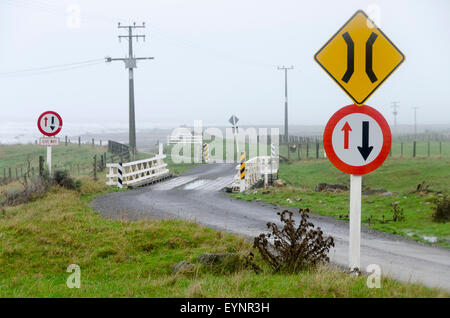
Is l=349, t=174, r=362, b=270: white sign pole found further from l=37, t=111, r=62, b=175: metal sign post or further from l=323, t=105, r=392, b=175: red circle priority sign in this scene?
l=37, t=111, r=62, b=175: metal sign post

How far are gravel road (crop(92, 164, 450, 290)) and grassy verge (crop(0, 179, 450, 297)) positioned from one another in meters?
1.09

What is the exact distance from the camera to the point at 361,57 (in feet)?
17.9

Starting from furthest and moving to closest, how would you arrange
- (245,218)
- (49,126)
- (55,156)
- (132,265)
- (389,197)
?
1. (55,156)
2. (389,197)
3. (49,126)
4. (245,218)
5. (132,265)

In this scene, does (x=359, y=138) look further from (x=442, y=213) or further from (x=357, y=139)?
(x=442, y=213)

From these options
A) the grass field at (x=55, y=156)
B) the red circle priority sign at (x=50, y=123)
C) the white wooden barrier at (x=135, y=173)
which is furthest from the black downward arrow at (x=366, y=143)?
the grass field at (x=55, y=156)

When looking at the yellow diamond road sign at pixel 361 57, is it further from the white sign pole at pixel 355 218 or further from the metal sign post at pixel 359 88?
the white sign pole at pixel 355 218

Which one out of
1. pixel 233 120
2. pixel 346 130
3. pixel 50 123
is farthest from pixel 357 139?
pixel 233 120

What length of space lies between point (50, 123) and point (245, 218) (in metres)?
7.24

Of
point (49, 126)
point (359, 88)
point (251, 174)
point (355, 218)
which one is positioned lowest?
point (251, 174)

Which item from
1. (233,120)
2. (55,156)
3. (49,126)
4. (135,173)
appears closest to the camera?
(49,126)

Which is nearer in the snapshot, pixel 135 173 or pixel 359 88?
pixel 359 88

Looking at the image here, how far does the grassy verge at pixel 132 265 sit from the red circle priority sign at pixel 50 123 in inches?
149

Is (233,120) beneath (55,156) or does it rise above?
above

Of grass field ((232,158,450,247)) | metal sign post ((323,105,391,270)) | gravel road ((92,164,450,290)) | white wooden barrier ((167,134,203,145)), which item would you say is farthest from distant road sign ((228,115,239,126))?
metal sign post ((323,105,391,270))
